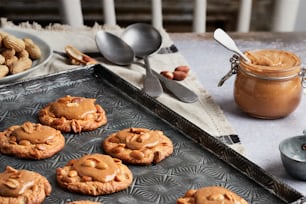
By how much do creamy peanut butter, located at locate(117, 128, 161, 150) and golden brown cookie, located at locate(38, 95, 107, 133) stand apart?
0.24 ft

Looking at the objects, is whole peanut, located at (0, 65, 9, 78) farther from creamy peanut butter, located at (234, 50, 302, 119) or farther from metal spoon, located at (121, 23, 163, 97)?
creamy peanut butter, located at (234, 50, 302, 119)

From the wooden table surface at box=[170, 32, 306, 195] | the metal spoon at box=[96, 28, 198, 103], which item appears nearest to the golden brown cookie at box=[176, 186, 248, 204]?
the wooden table surface at box=[170, 32, 306, 195]

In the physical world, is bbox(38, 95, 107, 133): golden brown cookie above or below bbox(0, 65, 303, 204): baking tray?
above

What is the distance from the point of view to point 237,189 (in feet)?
2.71

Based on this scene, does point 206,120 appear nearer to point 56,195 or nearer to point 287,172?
point 287,172

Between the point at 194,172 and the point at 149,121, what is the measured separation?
18 centimetres

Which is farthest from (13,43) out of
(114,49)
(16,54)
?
(114,49)

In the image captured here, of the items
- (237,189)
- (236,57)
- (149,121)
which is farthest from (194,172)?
(236,57)

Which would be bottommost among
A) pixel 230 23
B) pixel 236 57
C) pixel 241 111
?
pixel 230 23

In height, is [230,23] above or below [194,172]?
below

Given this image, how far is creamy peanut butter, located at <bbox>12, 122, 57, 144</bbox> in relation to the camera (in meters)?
0.94

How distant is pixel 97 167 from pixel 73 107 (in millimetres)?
194

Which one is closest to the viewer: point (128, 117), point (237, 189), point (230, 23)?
point (237, 189)

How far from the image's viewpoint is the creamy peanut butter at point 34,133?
94cm
